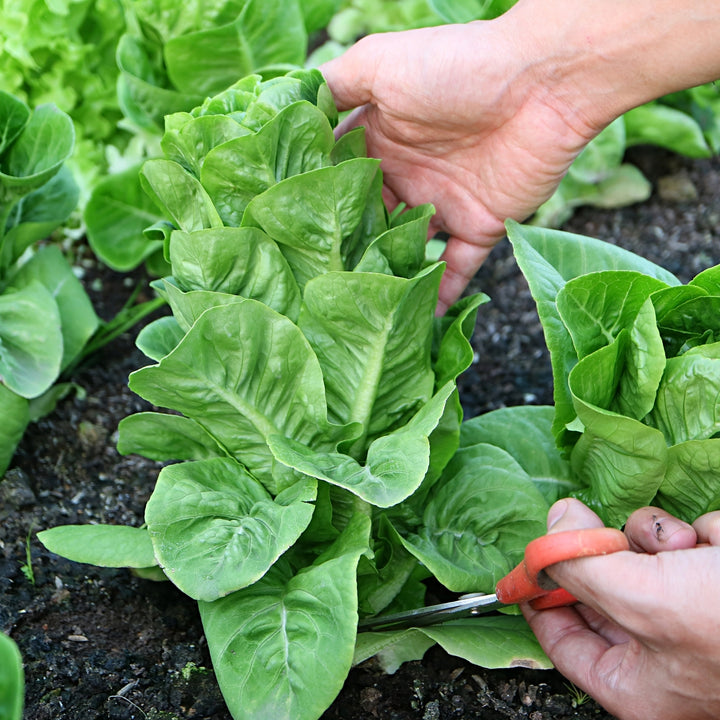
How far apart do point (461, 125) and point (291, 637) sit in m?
1.28

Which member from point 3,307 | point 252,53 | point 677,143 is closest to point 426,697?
point 3,307

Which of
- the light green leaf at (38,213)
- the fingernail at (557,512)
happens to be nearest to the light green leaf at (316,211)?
the fingernail at (557,512)

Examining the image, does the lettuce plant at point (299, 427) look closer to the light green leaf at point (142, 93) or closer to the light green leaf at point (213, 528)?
the light green leaf at point (213, 528)

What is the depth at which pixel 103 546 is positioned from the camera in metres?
1.78

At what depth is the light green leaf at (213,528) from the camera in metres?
1.57

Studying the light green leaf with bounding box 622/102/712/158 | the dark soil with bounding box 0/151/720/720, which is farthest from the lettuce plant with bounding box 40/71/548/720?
the light green leaf with bounding box 622/102/712/158

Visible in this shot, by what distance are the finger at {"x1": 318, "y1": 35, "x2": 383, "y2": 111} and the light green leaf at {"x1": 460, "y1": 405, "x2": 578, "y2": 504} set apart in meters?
0.86

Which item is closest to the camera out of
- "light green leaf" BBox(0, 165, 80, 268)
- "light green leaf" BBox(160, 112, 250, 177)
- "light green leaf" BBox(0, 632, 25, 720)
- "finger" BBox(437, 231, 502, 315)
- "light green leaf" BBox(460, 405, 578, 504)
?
"light green leaf" BBox(0, 632, 25, 720)

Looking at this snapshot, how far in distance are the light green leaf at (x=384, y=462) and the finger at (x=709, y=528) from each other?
510 millimetres

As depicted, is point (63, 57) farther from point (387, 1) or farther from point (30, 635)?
point (30, 635)

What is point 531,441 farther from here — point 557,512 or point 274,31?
point 274,31

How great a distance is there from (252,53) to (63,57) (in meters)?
0.74

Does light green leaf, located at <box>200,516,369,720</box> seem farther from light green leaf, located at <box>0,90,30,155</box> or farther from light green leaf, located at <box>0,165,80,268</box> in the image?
light green leaf, located at <box>0,90,30,155</box>

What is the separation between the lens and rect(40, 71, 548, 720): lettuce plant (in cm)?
161
